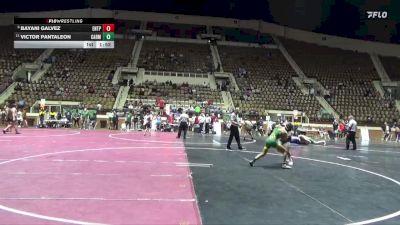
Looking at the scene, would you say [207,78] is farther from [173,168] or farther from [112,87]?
[173,168]

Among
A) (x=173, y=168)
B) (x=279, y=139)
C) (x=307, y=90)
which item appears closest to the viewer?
(x=173, y=168)

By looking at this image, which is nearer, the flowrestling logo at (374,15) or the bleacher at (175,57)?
the flowrestling logo at (374,15)

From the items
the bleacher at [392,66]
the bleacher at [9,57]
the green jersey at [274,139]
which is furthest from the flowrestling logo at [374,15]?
the bleacher at [9,57]

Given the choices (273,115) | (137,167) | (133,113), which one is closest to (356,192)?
(137,167)

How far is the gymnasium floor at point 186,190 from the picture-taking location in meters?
6.63

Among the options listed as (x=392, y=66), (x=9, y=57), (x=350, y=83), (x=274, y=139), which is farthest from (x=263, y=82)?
(x=274, y=139)

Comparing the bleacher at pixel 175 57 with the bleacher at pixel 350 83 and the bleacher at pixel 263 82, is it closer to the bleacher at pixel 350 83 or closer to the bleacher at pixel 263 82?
the bleacher at pixel 263 82

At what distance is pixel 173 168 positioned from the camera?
11.5 meters

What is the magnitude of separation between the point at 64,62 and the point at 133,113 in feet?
45.9

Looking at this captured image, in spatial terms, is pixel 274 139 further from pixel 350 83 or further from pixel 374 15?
pixel 350 83
